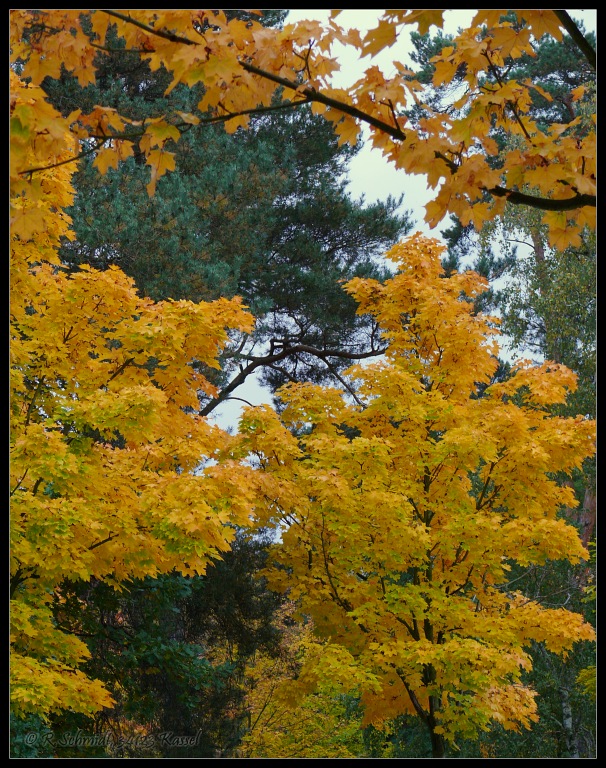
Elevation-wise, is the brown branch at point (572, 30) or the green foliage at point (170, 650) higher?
the brown branch at point (572, 30)

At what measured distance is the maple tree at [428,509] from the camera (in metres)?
7.24

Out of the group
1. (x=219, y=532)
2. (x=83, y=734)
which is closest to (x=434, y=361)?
(x=219, y=532)

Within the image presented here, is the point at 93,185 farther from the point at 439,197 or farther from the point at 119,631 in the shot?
the point at 439,197

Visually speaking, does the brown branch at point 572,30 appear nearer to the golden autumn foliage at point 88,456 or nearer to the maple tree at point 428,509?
the golden autumn foliage at point 88,456

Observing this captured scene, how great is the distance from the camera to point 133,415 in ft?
20.5

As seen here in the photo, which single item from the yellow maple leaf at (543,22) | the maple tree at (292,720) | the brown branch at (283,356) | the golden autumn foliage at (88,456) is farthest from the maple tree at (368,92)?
the brown branch at (283,356)

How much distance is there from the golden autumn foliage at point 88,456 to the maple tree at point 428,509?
3.56 ft

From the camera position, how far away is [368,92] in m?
2.80

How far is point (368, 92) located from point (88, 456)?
4.76 meters

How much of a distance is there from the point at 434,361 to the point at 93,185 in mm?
5043

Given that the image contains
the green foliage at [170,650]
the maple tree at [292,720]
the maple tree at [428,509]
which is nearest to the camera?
the maple tree at [428,509]

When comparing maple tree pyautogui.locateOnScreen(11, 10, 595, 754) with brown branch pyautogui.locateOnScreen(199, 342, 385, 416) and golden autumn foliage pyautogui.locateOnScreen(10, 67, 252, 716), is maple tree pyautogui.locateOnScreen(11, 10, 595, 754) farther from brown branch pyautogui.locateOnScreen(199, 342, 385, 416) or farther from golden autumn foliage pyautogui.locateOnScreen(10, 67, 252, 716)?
brown branch pyautogui.locateOnScreen(199, 342, 385, 416)

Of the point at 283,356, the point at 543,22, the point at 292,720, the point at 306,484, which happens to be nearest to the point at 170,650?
the point at 306,484

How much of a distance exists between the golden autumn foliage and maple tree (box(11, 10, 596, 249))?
113 inches
